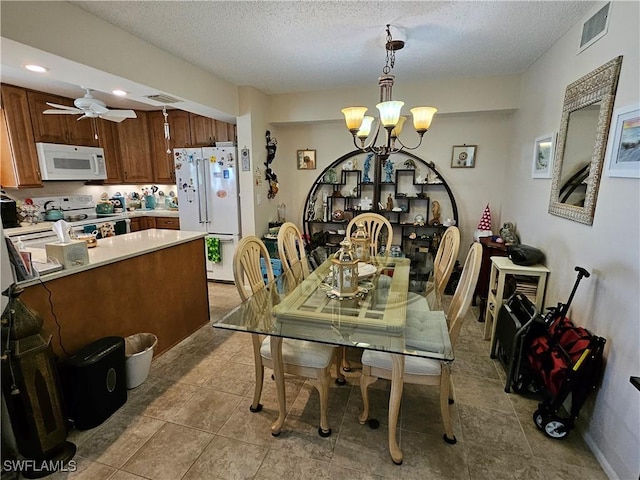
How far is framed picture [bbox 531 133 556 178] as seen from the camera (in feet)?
8.22

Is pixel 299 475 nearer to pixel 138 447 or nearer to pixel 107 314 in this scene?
pixel 138 447

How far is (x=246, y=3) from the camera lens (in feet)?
6.42

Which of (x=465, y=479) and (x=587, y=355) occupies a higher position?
(x=587, y=355)

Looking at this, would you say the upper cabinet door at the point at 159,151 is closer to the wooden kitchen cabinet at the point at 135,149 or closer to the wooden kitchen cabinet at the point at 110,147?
the wooden kitchen cabinet at the point at 135,149

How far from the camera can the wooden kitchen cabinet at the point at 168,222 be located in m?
4.71

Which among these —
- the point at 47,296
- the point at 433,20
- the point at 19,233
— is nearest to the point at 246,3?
the point at 433,20

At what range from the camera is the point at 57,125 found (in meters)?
3.84

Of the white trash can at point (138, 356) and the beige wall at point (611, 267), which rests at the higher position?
the beige wall at point (611, 267)

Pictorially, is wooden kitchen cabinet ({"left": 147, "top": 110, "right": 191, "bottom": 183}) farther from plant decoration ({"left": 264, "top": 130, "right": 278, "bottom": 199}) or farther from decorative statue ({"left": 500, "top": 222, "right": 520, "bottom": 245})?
decorative statue ({"left": 500, "top": 222, "right": 520, "bottom": 245})

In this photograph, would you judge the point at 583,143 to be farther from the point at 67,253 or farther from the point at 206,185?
the point at 206,185

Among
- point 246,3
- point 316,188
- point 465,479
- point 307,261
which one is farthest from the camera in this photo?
point 316,188

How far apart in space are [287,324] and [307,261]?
115cm

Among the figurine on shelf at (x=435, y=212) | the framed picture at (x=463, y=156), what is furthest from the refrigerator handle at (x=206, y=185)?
the framed picture at (x=463, y=156)

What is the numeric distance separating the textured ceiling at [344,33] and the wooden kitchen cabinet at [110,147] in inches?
96.2
